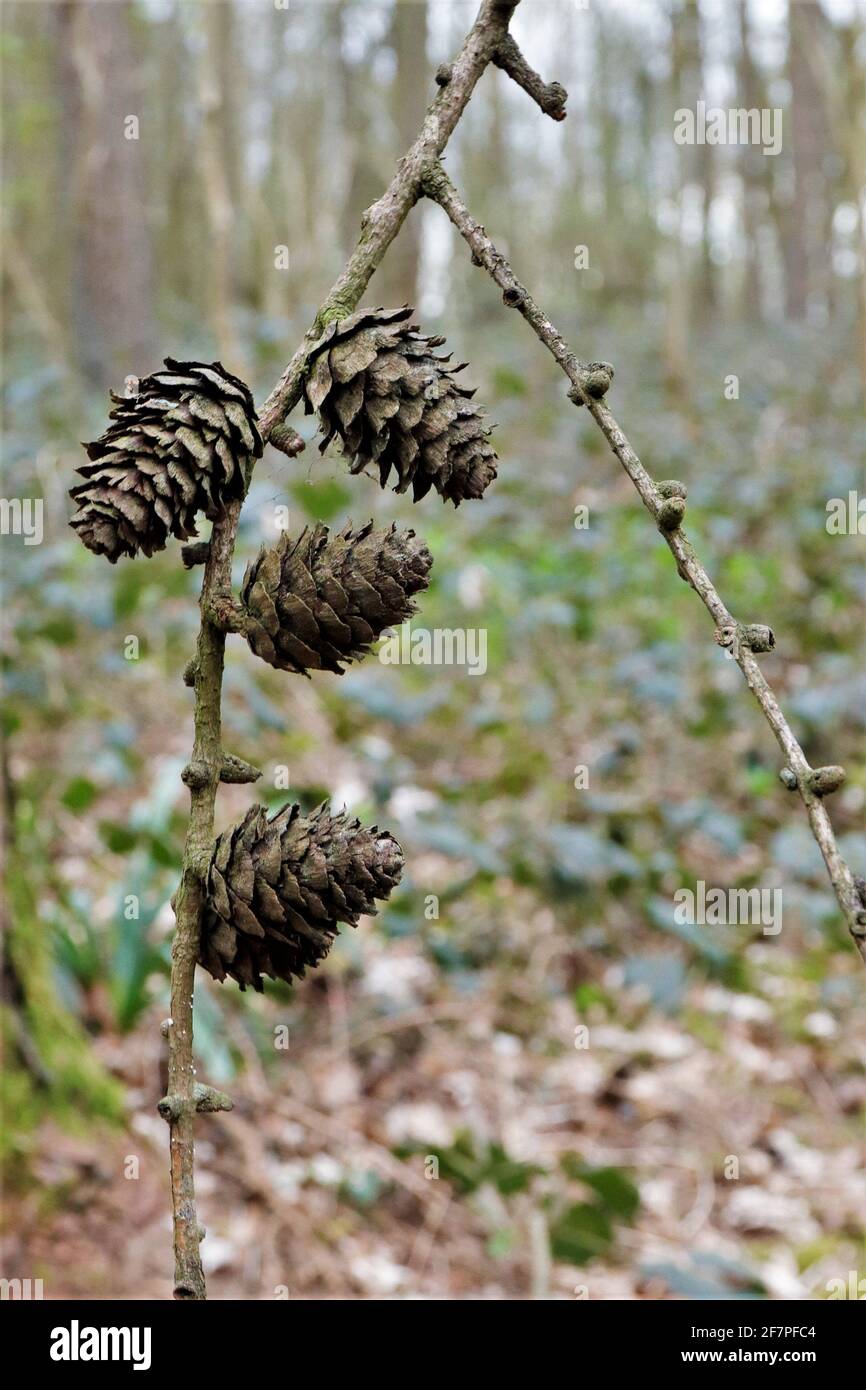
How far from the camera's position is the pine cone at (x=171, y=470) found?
40 centimetres

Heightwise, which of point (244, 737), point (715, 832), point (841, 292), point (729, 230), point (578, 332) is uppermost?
point (729, 230)

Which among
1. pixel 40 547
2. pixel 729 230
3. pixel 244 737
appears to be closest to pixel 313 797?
pixel 244 737

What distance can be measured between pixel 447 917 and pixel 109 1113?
108cm

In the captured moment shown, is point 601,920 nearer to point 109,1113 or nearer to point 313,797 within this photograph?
point 313,797

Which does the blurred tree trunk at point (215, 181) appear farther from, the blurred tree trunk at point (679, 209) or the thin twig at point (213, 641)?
the thin twig at point (213, 641)

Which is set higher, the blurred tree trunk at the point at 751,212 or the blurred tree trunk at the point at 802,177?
the blurred tree trunk at the point at 751,212

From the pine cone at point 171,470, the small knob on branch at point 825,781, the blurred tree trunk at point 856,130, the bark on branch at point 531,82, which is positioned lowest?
the small knob on branch at point 825,781

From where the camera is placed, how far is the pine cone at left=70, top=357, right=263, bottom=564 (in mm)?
397

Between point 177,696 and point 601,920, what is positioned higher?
point 177,696

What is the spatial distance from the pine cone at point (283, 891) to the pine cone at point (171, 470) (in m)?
0.10

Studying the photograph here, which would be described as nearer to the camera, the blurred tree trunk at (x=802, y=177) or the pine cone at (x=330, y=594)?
the pine cone at (x=330, y=594)

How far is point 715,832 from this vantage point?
9.89 feet

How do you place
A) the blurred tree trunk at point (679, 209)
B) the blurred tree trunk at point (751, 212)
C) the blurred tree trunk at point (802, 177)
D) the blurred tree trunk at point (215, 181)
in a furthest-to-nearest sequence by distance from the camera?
the blurred tree trunk at point (751, 212) < the blurred tree trunk at point (802, 177) < the blurred tree trunk at point (679, 209) < the blurred tree trunk at point (215, 181)

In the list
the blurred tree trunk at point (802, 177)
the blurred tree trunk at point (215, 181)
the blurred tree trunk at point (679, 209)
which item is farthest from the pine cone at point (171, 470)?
the blurred tree trunk at point (802, 177)
